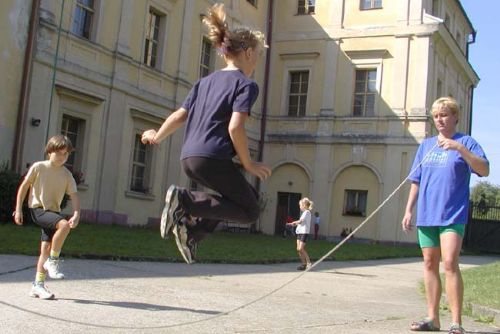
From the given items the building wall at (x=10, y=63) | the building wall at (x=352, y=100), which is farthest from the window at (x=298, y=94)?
the building wall at (x=10, y=63)

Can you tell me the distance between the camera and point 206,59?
92.2 ft

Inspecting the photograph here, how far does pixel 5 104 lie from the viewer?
18109mm

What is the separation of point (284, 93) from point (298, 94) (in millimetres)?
713

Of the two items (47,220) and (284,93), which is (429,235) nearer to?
(47,220)

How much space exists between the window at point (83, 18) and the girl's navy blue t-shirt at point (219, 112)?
1735cm

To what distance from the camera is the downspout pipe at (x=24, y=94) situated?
18.3 m

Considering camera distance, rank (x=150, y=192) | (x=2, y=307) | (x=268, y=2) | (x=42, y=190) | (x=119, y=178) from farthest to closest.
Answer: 1. (x=268, y=2)
2. (x=150, y=192)
3. (x=119, y=178)
4. (x=42, y=190)
5. (x=2, y=307)

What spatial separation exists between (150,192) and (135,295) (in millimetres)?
17092

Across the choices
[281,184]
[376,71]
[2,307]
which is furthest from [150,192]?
[2,307]

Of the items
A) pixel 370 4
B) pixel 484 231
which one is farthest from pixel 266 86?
pixel 484 231

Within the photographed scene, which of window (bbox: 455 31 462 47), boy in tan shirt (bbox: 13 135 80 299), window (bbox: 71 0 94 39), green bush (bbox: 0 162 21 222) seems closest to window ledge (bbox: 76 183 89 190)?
green bush (bbox: 0 162 21 222)

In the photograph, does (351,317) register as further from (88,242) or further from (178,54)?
(178,54)

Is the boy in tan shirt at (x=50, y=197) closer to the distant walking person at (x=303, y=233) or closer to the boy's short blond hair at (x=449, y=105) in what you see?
the boy's short blond hair at (x=449, y=105)

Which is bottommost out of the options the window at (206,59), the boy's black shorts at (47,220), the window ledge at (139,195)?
the boy's black shorts at (47,220)
